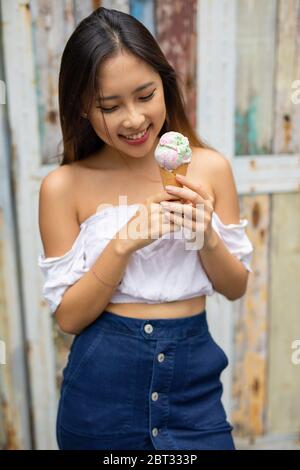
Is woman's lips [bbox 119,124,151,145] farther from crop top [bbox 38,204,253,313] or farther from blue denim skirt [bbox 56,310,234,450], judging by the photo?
blue denim skirt [bbox 56,310,234,450]

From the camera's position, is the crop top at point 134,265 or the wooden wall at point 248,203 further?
the wooden wall at point 248,203

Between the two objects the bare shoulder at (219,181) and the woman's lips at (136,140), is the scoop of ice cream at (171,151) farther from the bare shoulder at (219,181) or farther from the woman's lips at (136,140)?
the bare shoulder at (219,181)

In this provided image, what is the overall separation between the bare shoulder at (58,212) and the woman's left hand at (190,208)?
31 centimetres

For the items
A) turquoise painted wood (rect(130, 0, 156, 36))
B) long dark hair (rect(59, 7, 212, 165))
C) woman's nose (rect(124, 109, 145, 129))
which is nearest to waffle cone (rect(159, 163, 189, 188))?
woman's nose (rect(124, 109, 145, 129))

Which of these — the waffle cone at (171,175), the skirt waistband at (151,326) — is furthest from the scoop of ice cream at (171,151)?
the skirt waistband at (151,326)

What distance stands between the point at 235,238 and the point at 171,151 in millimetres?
391

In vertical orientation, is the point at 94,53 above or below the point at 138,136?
above

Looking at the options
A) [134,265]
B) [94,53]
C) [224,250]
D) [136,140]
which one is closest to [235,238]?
[224,250]

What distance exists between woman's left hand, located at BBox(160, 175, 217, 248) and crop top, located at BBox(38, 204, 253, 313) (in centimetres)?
16

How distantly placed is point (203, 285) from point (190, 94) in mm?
985

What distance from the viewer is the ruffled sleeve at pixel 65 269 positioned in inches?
62.9

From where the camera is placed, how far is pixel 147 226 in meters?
1.44

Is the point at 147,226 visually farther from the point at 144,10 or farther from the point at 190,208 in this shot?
the point at 144,10
